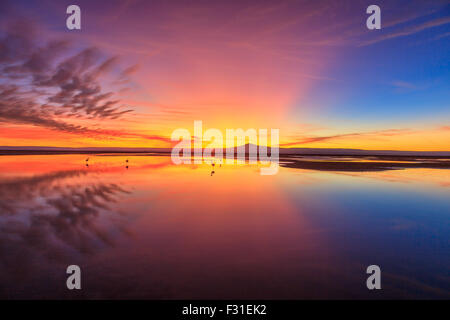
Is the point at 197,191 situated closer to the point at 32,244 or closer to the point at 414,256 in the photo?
the point at 32,244

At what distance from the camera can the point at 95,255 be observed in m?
7.07

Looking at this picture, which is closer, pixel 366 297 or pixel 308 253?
pixel 366 297

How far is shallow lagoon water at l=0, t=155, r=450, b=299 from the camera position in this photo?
565 cm

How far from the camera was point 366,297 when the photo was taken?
5.43 meters

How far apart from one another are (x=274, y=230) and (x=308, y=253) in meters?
2.21

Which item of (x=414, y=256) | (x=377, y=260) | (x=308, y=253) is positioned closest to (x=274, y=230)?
(x=308, y=253)

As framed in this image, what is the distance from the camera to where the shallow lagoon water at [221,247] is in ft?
18.5

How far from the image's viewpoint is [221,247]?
795 centimetres

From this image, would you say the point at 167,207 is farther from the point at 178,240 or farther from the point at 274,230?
the point at 274,230
